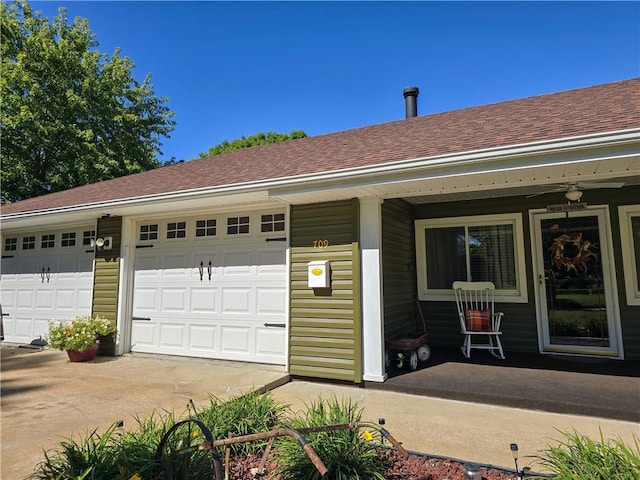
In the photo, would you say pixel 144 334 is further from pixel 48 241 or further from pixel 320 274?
pixel 320 274

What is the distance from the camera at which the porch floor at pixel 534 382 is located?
10.8ft

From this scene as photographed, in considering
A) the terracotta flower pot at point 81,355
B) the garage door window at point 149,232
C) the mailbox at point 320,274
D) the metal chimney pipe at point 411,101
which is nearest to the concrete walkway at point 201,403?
the terracotta flower pot at point 81,355

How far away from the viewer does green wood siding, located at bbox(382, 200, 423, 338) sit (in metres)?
4.83

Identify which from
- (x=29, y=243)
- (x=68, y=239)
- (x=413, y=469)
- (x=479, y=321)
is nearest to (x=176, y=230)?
(x=68, y=239)

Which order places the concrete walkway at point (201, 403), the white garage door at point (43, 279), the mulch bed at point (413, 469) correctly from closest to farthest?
the mulch bed at point (413, 469) < the concrete walkway at point (201, 403) < the white garage door at point (43, 279)

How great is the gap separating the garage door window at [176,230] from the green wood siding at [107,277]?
0.94 m

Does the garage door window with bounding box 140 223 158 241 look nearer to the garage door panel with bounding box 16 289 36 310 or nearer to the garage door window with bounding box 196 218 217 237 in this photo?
the garage door window with bounding box 196 218 217 237

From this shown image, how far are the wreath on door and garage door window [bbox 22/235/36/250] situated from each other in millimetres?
9320

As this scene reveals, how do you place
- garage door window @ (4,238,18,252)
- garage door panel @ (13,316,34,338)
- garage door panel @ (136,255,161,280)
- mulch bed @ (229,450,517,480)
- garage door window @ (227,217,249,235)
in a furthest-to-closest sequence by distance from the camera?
garage door window @ (4,238,18,252) < garage door panel @ (13,316,34,338) < garage door panel @ (136,255,161,280) < garage door window @ (227,217,249,235) < mulch bed @ (229,450,517,480)

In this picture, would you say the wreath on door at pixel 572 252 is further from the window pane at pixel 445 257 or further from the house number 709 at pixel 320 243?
the house number 709 at pixel 320 243

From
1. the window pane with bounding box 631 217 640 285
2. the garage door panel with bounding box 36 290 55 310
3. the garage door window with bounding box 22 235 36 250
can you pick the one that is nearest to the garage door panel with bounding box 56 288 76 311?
the garage door panel with bounding box 36 290 55 310

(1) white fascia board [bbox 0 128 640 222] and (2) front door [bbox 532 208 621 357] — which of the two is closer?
(1) white fascia board [bbox 0 128 640 222]

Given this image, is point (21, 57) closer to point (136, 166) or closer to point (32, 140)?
point (32, 140)

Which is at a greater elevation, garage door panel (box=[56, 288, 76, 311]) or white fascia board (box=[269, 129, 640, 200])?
white fascia board (box=[269, 129, 640, 200])
